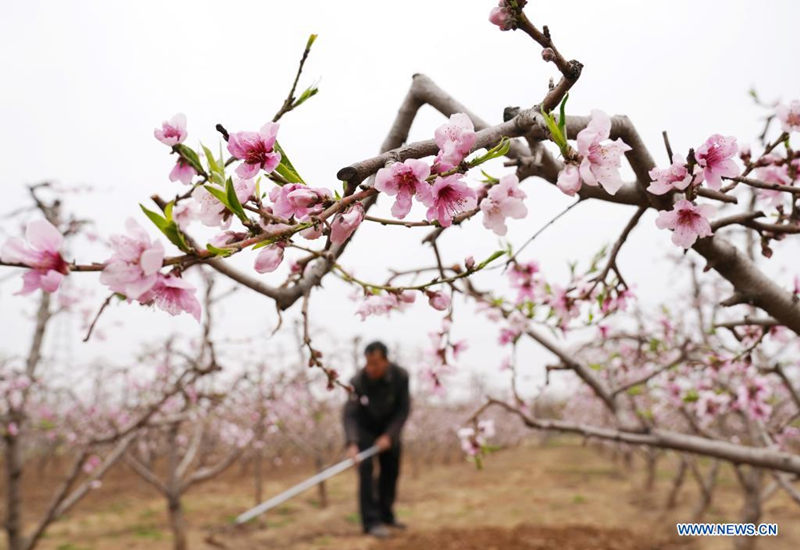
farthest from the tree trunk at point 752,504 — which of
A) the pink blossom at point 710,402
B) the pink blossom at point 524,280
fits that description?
the pink blossom at point 524,280

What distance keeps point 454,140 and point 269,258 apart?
0.40m

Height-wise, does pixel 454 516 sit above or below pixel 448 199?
below

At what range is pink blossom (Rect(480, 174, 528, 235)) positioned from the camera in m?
1.17

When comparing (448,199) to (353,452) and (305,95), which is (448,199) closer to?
(305,95)

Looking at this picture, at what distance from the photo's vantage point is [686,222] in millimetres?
1229

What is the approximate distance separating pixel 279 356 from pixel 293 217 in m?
11.9

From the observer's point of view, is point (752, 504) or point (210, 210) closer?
point (210, 210)

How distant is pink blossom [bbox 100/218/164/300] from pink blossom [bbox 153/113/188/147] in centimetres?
47

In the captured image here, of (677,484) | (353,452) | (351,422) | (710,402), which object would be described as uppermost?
(710,402)

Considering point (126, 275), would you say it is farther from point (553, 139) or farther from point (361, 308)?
point (361, 308)

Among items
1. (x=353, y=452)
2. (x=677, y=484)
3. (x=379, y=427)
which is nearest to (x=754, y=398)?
(x=353, y=452)

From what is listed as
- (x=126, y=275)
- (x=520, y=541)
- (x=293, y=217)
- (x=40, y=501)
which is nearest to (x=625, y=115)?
(x=293, y=217)

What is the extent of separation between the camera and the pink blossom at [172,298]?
830 mm

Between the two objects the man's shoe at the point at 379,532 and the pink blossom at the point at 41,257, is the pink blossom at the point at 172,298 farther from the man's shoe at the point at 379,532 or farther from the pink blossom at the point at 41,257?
the man's shoe at the point at 379,532
